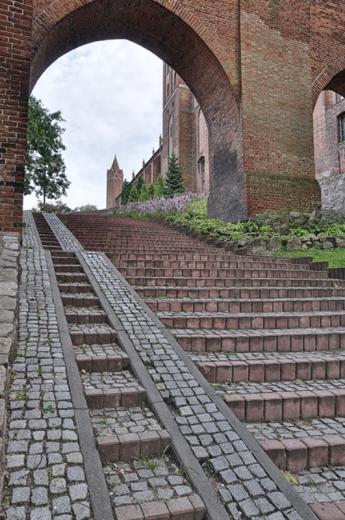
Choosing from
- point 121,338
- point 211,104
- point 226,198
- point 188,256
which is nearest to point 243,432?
point 121,338

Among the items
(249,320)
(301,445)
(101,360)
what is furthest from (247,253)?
(301,445)

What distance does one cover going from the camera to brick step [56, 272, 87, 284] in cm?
503

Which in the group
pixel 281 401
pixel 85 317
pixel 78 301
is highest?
pixel 78 301

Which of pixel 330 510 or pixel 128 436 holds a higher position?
pixel 128 436

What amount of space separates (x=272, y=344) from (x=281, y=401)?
107 cm

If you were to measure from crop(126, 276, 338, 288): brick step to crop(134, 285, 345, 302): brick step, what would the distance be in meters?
0.23

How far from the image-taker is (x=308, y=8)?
12531 millimetres

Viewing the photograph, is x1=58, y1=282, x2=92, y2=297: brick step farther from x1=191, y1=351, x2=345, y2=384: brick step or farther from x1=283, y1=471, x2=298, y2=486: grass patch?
x1=283, y1=471, x2=298, y2=486: grass patch

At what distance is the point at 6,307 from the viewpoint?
2920 mm

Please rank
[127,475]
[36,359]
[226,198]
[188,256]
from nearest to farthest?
[127,475], [36,359], [188,256], [226,198]

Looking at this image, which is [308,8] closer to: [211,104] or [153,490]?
[211,104]

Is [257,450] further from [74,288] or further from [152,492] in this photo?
[74,288]

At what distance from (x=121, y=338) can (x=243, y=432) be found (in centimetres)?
144

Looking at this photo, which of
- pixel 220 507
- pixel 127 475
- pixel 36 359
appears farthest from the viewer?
pixel 36 359
